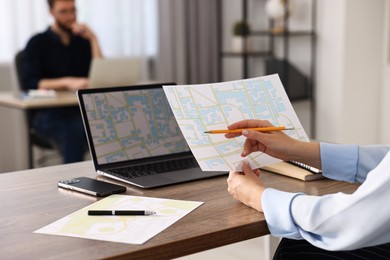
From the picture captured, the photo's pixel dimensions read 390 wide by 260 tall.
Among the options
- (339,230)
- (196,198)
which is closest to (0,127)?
(196,198)

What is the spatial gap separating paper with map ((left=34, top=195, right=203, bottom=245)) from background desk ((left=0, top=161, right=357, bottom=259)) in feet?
0.06

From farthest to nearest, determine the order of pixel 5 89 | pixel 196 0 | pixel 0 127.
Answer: pixel 196 0 < pixel 5 89 < pixel 0 127

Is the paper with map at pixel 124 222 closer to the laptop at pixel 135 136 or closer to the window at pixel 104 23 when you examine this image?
the laptop at pixel 135 136

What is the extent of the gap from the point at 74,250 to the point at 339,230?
436mm

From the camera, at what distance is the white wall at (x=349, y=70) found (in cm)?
405

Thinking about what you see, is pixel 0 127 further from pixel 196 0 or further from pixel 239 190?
pixel 239 190

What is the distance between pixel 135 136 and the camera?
60.0 inches

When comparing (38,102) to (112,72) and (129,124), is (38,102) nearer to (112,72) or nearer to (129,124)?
(112,72)

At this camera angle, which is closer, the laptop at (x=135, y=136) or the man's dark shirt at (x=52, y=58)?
the laptop at (x=135, y=136)

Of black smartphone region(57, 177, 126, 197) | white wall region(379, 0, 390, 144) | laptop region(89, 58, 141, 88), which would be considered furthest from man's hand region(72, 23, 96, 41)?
black smartphone region(57, 177, 126, 197)

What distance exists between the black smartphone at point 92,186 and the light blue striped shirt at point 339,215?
0.34 meters

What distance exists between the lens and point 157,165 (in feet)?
4.90

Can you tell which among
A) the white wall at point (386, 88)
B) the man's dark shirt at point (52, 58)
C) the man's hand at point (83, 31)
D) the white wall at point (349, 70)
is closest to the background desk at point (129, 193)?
the man's dark shirt at point (52, 58)

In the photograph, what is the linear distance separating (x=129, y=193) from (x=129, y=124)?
0.29m
